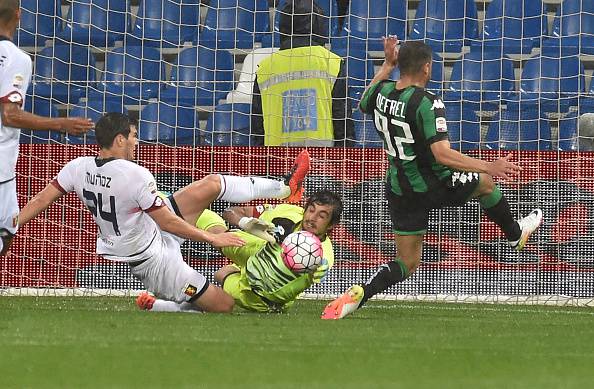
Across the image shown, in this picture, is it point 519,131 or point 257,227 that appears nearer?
point 257,227

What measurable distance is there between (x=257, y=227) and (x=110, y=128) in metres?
1.14

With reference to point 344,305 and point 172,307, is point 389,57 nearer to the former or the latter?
point 344,305

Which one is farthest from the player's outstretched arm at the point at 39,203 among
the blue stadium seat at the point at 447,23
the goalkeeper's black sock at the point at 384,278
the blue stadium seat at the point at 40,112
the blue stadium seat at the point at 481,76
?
the blue stadium seat at the point at 447,23

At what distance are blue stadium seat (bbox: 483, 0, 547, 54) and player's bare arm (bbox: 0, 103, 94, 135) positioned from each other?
23.0 feet

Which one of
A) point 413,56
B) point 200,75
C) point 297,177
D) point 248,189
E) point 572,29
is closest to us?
point 413,56

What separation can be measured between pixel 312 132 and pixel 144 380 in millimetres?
7173

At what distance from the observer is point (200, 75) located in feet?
43.0

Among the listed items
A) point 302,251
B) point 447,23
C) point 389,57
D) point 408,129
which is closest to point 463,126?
point 447,23

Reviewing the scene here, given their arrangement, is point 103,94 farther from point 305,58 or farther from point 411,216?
point 411,216

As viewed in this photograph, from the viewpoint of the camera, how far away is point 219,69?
1292 cm

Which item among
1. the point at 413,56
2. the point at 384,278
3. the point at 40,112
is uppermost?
the point at 413,56

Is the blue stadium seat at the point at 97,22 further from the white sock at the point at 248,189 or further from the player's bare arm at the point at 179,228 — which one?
the player's bare arm at the point at 179,228

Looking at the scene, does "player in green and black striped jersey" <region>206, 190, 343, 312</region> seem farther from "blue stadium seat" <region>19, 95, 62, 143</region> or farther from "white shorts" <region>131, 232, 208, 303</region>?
"blue stadium seat" <region>19, 95, 62, 143</region>

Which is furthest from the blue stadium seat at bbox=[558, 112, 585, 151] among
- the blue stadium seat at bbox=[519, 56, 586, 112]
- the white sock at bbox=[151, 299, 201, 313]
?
the white sock at bbox=[151, 299, 201, 313]
